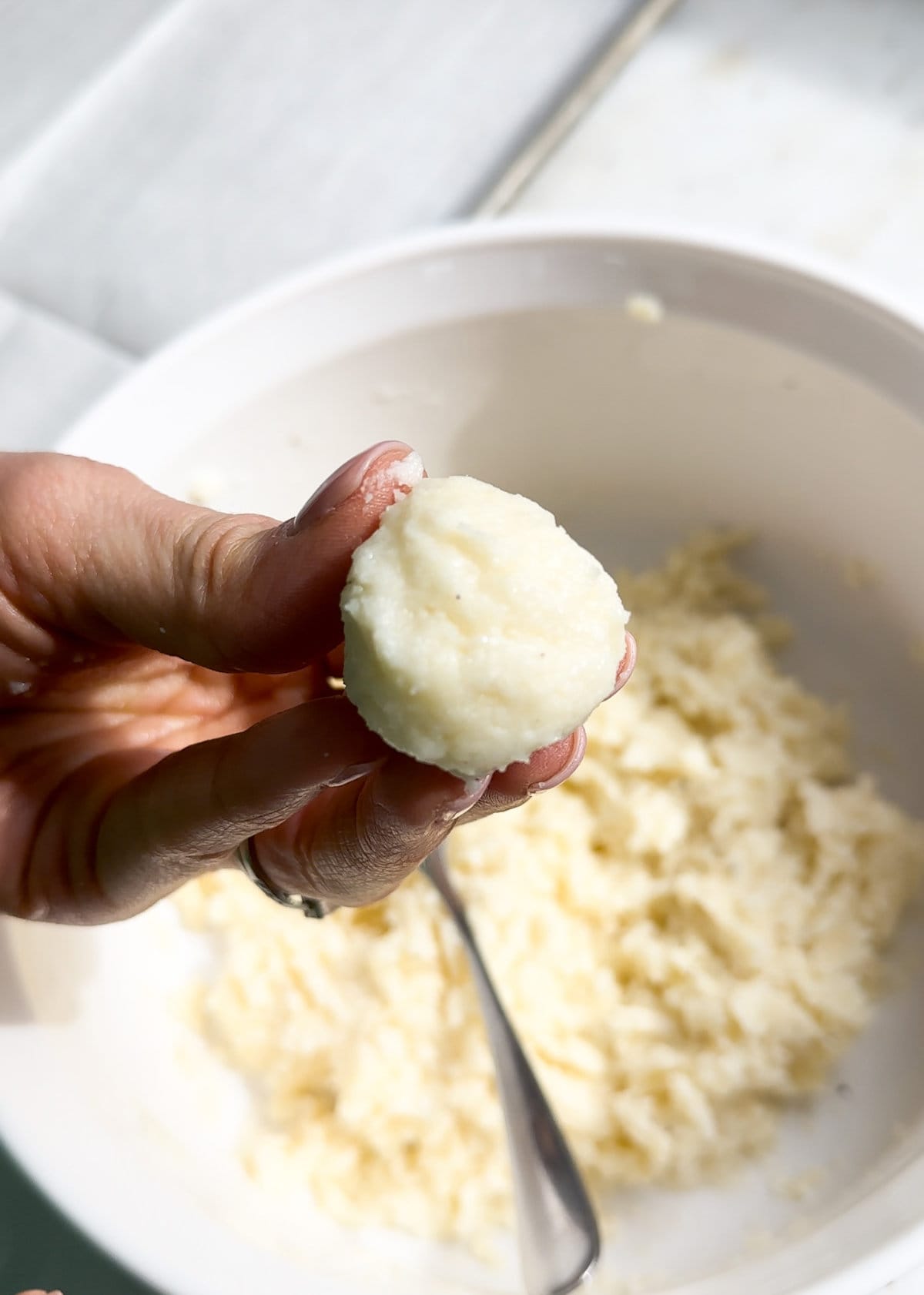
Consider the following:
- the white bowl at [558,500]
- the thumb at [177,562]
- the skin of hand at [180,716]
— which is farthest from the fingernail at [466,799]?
the white bowl at [558,500]

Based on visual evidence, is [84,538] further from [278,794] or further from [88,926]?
[88,926]

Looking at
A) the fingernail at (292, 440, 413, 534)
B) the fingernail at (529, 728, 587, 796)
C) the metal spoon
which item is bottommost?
the metal spoon

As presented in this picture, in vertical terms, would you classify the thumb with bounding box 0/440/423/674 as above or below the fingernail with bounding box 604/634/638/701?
below

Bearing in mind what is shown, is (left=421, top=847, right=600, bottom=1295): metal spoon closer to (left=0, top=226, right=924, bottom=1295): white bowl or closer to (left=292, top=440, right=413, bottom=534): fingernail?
(left=0, top=226, right=924, bottom=1295): white bowl

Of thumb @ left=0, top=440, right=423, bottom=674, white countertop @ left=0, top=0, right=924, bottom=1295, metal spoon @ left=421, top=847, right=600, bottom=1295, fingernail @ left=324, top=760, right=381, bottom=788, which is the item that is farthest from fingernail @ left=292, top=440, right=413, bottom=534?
white countertop @ left=0, top=0, right=924, bottom=1295

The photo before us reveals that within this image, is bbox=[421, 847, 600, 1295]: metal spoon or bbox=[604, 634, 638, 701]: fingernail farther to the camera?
bbox=[421, 847, 600, 1295]: metal spoon

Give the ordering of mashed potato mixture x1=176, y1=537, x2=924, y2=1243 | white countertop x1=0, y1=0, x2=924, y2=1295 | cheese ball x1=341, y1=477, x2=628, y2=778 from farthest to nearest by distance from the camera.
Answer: white countertop x1=0, y1=0, x2=924, y2=1295 < mashed potato mixture x1=176, y1=537, x2=924, y2=1243 < cheese ball x1=341, y1=477, x2=628, y2=778

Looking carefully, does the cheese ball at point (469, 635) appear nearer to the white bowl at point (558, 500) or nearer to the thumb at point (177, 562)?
the thumb at point (177, 562)
